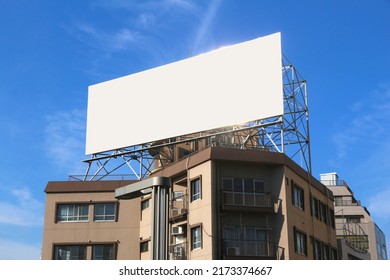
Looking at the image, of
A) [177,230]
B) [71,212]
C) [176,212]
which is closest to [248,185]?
[176,212]

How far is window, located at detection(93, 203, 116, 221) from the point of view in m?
42.9

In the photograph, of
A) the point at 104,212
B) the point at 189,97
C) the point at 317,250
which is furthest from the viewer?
the point at 104,212

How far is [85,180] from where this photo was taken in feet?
148

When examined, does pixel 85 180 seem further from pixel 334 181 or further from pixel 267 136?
pixel 334 181

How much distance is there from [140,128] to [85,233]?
900 centimetres

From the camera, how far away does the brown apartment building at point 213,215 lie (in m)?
34.9

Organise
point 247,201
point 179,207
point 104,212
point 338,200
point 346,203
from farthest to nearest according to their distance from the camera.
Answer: point 346,203
point 338,200
point 104,212
point 179,207
point 247,201

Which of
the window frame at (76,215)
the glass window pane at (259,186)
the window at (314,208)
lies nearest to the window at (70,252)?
the window frame at (76,215)

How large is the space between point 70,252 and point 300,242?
56.0 feet

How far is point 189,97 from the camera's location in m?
41.7

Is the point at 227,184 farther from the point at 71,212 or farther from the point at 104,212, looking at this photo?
the point at 71,212

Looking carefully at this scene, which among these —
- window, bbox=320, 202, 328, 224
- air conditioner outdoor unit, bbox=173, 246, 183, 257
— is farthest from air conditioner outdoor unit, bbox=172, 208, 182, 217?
window, bbox=320, 202, 328, 224

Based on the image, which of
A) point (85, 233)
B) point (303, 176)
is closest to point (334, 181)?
point (303, 176)

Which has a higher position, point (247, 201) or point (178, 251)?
point (247, 201)
